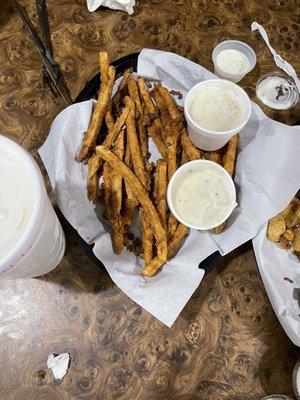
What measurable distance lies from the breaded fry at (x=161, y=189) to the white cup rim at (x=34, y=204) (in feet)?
1.57

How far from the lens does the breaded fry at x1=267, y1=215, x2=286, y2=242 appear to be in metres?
1.54

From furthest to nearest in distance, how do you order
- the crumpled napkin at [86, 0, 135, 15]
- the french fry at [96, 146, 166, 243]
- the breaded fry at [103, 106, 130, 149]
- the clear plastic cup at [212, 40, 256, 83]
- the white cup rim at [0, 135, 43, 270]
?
the crumpled napkin at [86, 0, 135, 15], the clear plastic cup at [212, 40, 256, 83], the breaded fry at [103, 106, 130, 149], the french fry at [96, 146, 166, 243], the white cup rim at [0, 135, 43, 270]

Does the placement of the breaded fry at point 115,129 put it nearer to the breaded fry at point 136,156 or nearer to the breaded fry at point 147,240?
the breaded fry at point 136,156

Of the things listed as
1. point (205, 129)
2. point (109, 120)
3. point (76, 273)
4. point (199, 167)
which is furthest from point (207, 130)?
point (76, 273)

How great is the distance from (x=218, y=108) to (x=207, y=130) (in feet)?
0.50

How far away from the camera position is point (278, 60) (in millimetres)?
1815

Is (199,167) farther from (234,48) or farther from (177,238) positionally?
(234,48)

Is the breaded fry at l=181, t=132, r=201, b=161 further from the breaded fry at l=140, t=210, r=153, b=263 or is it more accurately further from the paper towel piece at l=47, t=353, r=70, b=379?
the paper towel piece at l=47, t=353, r=70, b=379

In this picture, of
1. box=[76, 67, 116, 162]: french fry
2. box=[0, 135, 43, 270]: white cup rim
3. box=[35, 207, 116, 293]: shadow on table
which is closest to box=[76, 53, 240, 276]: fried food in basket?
Answer: box=[76, 67, 116, 162]: french fry

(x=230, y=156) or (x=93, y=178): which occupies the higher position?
(x=93, y=178)

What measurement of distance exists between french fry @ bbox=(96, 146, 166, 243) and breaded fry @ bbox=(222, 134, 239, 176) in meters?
0.32

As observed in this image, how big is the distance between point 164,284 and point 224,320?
270 mm

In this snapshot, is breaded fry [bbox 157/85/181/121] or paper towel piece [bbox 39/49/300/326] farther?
breaded fry [bbox 157/85/181/121]

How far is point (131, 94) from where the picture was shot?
5.26 feet
